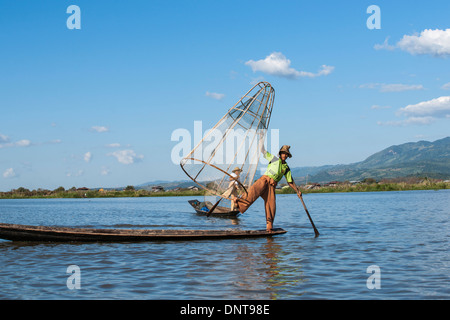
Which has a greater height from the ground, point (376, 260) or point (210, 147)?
point (210, 147)

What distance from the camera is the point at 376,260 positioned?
9.73m

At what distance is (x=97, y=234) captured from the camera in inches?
490

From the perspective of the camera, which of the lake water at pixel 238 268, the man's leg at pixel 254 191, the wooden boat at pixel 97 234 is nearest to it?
the lake water at pixel 238 268

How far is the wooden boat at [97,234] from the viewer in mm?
12273

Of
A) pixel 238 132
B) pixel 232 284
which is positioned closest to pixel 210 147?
pixel 238 132

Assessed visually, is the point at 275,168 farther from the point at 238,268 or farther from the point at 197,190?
the point at 197,190

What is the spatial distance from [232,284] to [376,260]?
12.3 ft

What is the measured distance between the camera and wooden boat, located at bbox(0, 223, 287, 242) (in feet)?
40.3

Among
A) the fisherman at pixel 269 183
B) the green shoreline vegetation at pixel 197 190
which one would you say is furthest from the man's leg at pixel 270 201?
the green shoreline vegetation at pixel 197 190

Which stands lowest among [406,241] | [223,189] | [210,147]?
[406,241]

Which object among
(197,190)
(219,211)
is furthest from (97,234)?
(197,190)

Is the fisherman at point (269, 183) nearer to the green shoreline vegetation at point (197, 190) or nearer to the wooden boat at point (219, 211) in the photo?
the wooden boat at point (219, 211)

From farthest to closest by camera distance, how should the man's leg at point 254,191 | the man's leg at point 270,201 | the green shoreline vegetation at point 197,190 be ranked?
the green shoreline vegetation at point 197,190 → the man's leg at point 270,201 → the man's leg at point 254,191
